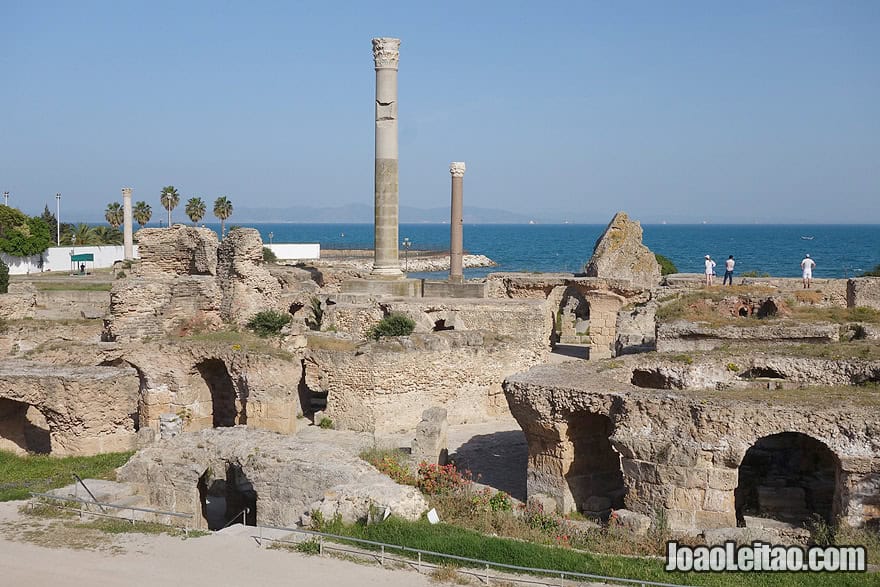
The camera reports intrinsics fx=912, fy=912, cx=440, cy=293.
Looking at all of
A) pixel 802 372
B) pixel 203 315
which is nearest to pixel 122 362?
pixel 203 315

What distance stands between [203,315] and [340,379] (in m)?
5.04

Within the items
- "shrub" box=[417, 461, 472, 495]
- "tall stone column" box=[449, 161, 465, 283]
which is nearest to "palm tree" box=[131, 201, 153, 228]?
"tall stone column" box=[449, 161, 465, 283]

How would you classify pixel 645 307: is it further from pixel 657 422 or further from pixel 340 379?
pixel 657 422

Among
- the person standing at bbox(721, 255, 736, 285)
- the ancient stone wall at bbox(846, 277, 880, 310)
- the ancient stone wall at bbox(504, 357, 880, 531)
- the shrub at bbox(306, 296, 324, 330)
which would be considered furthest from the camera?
the person standing at bbox(721, 255, 736, 285)

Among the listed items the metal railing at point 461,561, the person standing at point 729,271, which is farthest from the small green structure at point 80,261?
the metal railing at point 461,561

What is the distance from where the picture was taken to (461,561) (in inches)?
481

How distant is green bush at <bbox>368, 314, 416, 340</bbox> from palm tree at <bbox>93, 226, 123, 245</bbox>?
54.4 metres

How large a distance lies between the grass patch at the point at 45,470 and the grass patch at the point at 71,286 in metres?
21.4

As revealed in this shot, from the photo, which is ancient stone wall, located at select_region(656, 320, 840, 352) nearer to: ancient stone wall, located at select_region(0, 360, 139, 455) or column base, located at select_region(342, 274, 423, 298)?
column base, located at select_region(342, 274, 423, 298)

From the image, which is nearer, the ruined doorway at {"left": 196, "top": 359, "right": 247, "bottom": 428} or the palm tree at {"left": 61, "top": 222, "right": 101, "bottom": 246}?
the ruined doorway at {"left": 196, "top": 359, "right": 247, "bottom": 428}

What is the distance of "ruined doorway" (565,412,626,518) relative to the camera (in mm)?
15906

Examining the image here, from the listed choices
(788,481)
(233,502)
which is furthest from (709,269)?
(233,502)

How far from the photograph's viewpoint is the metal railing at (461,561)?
37.2 ft

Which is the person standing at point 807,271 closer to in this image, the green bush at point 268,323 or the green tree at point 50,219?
the green bush at point 268,323
